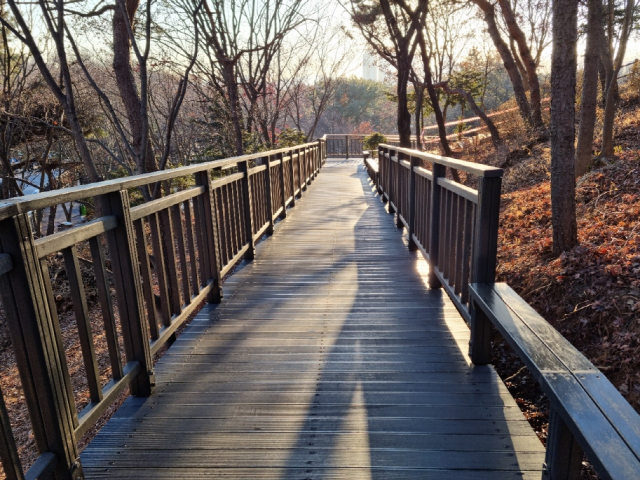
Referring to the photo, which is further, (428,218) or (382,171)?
(382,171)

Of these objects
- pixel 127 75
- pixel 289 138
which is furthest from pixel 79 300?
pixel 289 138

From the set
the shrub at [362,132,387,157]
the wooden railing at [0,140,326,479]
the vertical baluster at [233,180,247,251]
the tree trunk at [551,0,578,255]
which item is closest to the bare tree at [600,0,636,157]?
the tree trunk at [551,0,578,255]

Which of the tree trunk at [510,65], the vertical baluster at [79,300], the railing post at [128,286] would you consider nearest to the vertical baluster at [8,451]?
the vertical baluster at [79,300]

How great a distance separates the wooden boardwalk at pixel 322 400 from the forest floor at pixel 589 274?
0.91 meters

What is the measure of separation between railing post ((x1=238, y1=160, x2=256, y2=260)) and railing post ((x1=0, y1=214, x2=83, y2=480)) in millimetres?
3253

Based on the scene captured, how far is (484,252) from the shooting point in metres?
2.50

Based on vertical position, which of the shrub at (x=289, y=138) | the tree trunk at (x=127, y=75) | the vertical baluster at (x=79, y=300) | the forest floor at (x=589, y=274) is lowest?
the forest floor at (x=589, y=274)

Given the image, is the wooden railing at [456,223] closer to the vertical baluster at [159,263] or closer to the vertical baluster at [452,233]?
the vertical baluster at [452,233]

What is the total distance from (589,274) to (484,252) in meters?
2.25

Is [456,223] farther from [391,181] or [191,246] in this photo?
[391,181]

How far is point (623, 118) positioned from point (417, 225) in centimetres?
750

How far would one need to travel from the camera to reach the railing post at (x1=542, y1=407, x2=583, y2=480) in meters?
1.51

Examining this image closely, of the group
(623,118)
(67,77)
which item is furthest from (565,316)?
(623,118)

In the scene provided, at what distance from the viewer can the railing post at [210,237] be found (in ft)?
11.4
